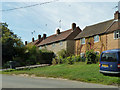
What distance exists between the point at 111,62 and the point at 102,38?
16.8 m

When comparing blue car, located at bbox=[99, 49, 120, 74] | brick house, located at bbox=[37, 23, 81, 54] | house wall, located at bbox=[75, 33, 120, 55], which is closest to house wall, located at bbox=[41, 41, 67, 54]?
brick house, located at bbox=[37, 23, 81, 54]

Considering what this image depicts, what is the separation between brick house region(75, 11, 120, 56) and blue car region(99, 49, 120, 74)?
13504 millimetres

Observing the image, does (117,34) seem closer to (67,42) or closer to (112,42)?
(112,42)

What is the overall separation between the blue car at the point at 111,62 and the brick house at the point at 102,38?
532 inches

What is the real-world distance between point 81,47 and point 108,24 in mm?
7270

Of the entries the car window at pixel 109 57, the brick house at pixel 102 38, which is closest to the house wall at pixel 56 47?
the brick house at pixel 102 38

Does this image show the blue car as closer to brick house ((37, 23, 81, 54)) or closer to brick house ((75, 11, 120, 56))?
brick house ((75, 11, 120, 56))

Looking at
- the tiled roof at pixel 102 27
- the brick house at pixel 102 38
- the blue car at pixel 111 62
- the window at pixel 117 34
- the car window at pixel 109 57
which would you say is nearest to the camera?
the blue car at pixel 111 62

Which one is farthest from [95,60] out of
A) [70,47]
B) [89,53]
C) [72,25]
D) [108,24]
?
[72,25]

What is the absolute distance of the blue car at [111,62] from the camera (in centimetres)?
1182

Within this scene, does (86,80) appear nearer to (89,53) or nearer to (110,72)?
(110,72)

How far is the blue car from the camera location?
38.8 feet

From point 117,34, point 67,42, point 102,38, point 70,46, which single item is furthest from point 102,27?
point 70,46

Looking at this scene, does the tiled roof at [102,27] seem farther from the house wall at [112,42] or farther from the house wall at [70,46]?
the house wall at [70,46]
